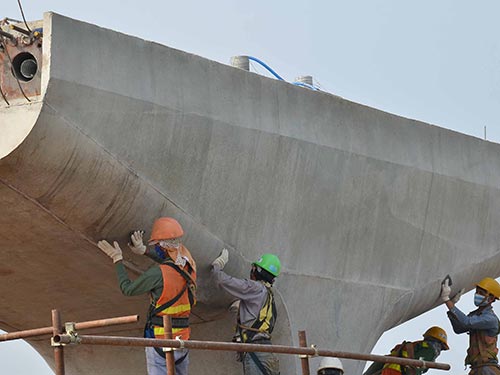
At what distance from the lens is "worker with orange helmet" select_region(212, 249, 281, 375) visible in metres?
12.8

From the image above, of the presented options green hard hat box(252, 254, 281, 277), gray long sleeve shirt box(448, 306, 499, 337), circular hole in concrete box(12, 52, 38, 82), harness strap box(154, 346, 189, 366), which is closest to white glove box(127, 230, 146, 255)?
harness strap box(154, 346, 189, 366)

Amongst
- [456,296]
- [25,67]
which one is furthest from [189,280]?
[456,296]

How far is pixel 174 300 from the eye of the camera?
39.1 ft

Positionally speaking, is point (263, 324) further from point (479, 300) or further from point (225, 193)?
point (479, 300)

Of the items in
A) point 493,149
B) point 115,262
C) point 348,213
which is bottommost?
point 115,262

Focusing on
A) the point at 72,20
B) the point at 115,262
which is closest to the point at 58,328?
the point at 115,262

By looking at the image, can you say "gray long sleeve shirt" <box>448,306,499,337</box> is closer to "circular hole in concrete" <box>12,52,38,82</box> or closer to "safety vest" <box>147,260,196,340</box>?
"safety vest" <box>147,260,196,340</box>

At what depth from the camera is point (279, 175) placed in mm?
13586

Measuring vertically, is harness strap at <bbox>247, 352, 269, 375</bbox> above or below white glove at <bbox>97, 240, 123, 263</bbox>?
below

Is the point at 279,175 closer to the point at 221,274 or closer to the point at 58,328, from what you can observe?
the point at 221,274

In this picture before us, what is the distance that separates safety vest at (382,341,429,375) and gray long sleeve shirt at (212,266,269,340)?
2.81m

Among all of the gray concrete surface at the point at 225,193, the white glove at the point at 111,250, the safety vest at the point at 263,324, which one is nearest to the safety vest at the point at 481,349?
the gray concrete surface at the point at 225,193

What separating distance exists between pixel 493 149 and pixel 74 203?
21.2 ft

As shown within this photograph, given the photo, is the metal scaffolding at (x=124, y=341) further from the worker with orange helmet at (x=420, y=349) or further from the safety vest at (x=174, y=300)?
the worker with orange helmet at (x=420, y=349)
